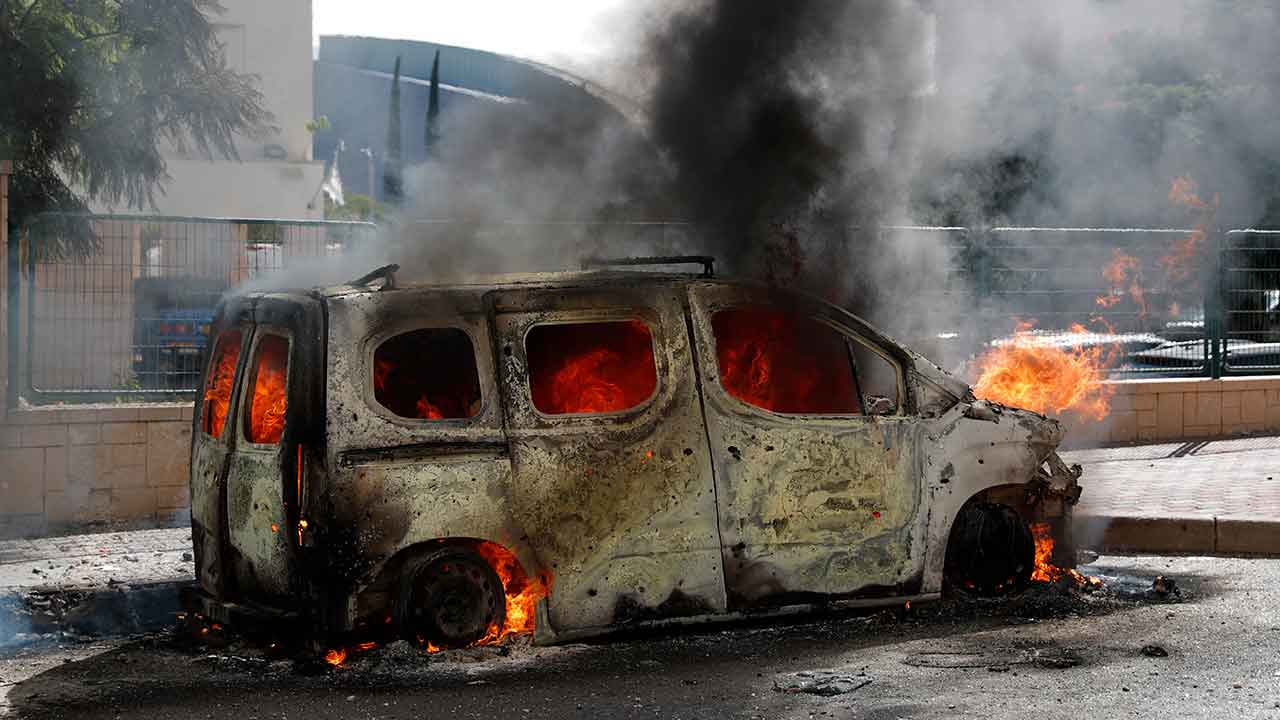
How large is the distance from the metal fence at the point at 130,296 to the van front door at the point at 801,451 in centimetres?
528

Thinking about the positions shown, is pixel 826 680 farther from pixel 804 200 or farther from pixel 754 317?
pixel 804 200

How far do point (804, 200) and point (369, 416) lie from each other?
4.28 metres

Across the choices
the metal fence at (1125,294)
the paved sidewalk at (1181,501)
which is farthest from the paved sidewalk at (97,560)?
the metal fence at (1125,294)

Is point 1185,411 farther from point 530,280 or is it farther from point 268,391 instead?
point 268,391

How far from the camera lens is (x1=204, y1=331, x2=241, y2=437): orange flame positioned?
6.87 meters

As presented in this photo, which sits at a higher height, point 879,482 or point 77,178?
point 77,178

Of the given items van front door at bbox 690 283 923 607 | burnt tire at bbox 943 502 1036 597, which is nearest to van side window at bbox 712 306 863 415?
van front door at bbox 690 283 923 607

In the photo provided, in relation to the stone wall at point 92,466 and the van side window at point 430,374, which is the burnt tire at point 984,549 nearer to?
the van side window at point 430,374

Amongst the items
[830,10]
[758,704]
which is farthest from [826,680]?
[830,10]

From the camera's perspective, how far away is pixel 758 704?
18.3ft

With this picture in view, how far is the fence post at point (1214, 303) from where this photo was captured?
562 inches

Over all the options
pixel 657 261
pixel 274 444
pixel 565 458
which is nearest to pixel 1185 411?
pixel 657 261

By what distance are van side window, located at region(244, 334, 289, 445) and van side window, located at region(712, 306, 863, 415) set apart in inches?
74.3

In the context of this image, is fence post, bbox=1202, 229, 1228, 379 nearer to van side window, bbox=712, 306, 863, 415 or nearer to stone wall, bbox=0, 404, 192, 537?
van side window, bbox=712, 306, 863, 415
